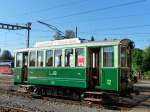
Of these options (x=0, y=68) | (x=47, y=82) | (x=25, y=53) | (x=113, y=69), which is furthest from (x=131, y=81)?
(x=0, y=68)

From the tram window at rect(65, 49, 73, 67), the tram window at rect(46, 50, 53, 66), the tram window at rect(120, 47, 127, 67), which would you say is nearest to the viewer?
the tram window at rect(120, 47, 127, 67)

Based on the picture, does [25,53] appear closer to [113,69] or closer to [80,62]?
[80,62]

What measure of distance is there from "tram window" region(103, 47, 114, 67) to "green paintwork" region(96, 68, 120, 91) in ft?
0.84

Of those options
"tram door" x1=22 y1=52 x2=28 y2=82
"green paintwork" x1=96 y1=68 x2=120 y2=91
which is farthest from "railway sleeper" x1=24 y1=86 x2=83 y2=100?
"green paintwork" x1=96 y1=68 x2=120 y2=91

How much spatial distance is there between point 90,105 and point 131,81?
2592 millimetres

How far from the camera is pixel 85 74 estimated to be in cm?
1831

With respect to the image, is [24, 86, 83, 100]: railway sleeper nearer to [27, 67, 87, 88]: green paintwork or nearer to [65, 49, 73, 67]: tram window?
[27, 67, 87, 88]: green paintwork

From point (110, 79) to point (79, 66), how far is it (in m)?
2.17

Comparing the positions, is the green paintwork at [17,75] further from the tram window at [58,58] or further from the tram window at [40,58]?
the tram window at [58,58]

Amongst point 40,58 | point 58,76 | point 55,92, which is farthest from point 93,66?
point 40,58

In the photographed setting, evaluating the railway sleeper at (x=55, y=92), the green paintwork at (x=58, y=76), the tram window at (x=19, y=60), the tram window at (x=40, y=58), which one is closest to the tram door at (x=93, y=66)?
the green paintwork at (x=58, y=76)

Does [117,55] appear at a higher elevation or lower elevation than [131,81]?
higher

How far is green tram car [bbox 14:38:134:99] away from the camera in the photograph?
1730 centimetres

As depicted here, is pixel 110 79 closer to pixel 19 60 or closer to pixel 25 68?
pixel 25 68
